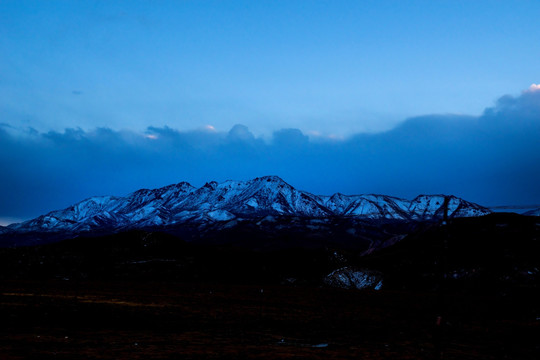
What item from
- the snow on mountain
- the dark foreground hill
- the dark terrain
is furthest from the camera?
the snow on mountain

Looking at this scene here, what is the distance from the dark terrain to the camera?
71.0 ft

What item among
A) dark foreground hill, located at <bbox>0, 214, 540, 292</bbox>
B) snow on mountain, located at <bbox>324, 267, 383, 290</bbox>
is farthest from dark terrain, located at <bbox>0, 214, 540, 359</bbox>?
snow on mountain, located at <bbox>324, 267, 383, 290</bbox>

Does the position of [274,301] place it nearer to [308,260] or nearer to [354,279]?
[354,279]

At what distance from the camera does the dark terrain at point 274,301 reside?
71.0 feet

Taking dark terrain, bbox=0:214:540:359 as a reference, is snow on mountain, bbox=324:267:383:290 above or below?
below

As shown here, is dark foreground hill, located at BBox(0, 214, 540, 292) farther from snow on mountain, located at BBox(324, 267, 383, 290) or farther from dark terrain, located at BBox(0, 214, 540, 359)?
snow on mountain, located at BBox(324, 267, 383, 290)

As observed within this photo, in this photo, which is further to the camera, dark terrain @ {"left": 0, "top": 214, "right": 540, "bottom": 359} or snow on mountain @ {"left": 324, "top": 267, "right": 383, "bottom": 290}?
snow on mountain @ {"left": 324, "top": 267, "right": 383, "bottom": 290}

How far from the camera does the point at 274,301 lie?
60250 mm

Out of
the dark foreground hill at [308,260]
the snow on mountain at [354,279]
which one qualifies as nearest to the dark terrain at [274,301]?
the dark foreground hill at [308,260]

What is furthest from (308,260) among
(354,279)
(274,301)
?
(274,301)

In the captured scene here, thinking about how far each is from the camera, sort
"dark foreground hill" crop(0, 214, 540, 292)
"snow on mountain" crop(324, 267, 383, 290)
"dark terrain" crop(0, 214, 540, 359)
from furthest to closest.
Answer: "snow on mountain" crop(324, 267, 383, 290) < "dark foreground hill" crop(0, 214, 540, 292) < "dark terrain" crop(0, 214, 540, 359)

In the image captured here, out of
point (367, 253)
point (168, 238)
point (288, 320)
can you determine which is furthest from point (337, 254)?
point (288, 320)

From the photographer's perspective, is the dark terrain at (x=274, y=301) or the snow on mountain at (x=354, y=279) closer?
the dark terrain at (x=274, y=301)

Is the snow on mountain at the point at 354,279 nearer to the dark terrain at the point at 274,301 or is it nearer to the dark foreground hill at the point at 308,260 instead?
the dark foreground hill at the point at 308,260
